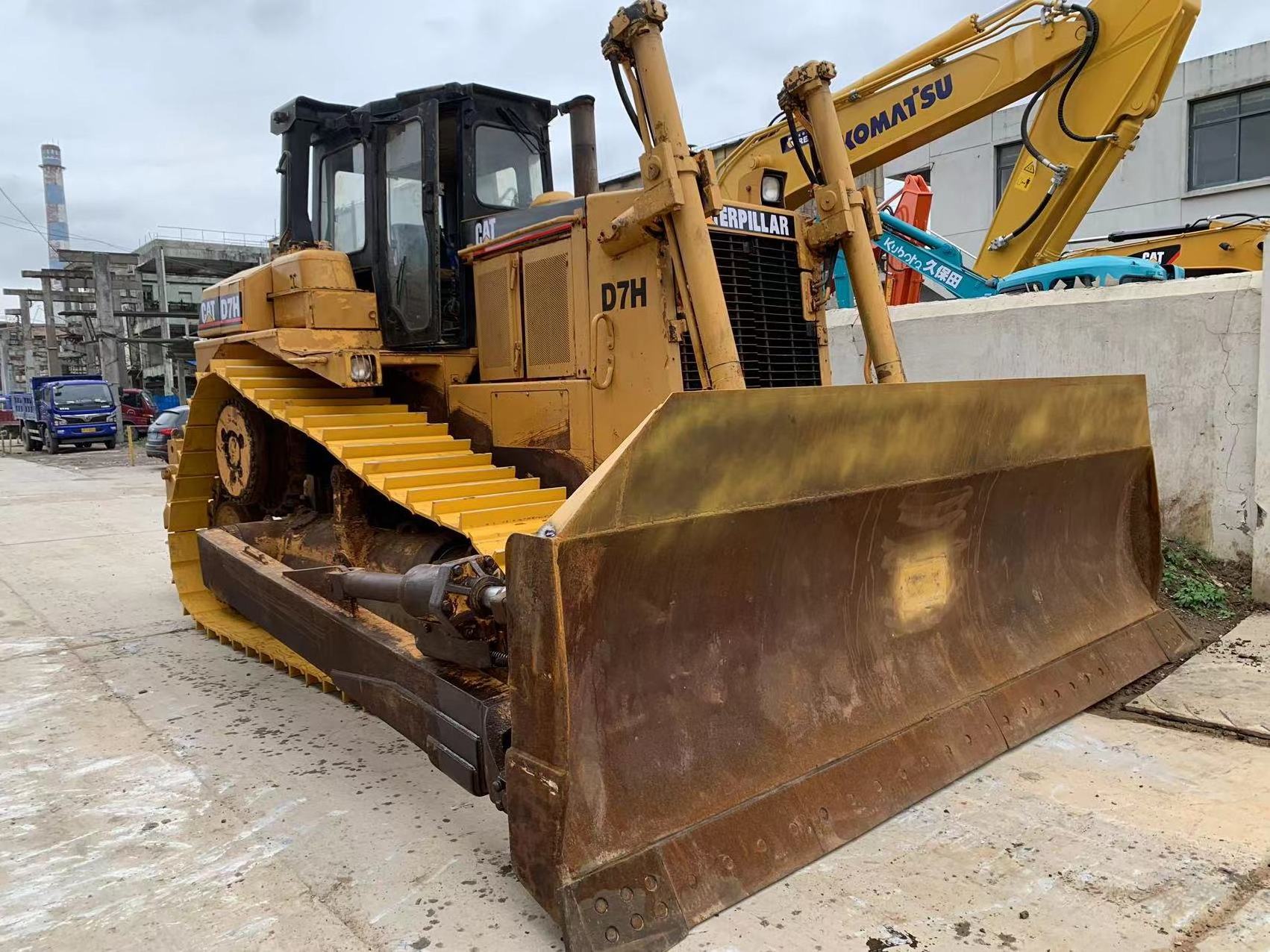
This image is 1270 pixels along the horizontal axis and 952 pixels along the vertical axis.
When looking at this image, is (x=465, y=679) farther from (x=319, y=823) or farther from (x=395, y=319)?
(x=395, y=319)

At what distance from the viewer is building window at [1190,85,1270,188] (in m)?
17.6

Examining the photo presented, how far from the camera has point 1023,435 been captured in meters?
3.79

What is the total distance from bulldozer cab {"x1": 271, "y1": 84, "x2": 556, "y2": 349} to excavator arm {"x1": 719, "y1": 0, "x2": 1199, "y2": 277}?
5.27 ft

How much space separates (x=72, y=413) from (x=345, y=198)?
78.3ft

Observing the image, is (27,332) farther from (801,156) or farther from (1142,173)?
(801,156)

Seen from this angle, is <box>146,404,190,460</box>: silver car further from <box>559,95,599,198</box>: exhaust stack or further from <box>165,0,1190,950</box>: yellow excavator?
<box>559,95,599,198</box>: exhaust stack

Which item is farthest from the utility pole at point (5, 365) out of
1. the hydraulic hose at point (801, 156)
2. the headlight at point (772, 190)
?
the headlight at point (772, 190)

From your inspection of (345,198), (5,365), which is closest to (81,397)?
(345,198)

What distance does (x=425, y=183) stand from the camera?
4754 mm

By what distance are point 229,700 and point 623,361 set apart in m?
2.65

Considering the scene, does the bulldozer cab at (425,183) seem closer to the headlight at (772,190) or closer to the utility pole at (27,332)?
the headlight at (772,190)

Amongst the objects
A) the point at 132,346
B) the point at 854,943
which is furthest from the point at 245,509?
the point at 132,346

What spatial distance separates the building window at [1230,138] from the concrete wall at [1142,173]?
222 millimetres

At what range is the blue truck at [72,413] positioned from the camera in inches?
974
